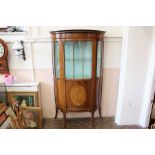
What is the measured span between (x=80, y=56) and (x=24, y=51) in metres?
0.99

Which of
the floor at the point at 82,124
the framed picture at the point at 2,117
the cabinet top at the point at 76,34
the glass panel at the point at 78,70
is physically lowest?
the floor at the point at 82,124

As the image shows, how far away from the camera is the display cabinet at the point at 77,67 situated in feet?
7.59

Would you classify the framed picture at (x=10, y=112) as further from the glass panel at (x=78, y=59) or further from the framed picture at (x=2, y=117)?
the glass panel at (x=78, y=59)

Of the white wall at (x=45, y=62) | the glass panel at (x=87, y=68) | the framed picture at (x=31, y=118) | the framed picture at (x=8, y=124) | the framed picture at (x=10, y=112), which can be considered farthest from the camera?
the framed picture at (x=31, y=118)

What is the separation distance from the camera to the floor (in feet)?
9.15

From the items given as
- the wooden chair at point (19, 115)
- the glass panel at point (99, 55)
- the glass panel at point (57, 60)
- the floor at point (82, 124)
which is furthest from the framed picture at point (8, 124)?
the glass panel at point (99, 55)

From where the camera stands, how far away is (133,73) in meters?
2.54

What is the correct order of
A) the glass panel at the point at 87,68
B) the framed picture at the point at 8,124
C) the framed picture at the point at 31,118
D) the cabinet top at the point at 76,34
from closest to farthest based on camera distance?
1. the framed picture at the point at 8,124
2. the cabinet top at the point at 76,34
3. the glass panel at the point at 87,68
4. the framed picture at the point at 31,118

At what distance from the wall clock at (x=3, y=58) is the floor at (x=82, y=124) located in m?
1.20

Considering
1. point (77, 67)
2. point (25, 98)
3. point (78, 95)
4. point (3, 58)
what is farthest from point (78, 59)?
point (3, 58)

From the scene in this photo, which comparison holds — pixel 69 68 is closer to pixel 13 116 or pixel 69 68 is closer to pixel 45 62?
pixel 45 62

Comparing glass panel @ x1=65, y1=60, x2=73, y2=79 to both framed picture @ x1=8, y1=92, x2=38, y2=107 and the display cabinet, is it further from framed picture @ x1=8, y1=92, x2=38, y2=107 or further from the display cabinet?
framed picture @ x1=8, y1=92, x2=38, y2=107
